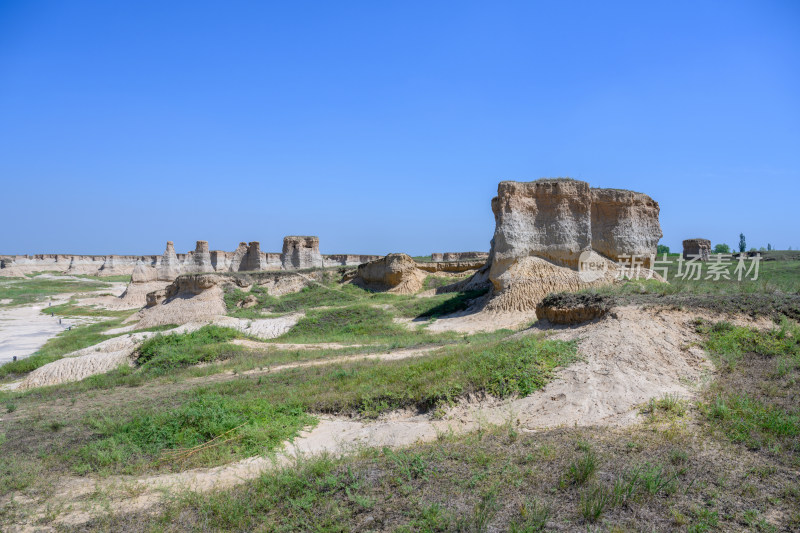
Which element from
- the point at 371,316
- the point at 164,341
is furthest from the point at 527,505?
the point at 371,316

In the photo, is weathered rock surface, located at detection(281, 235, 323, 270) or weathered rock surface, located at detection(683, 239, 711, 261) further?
weathered rock surface, located at detection(683, 239, 711, 261)

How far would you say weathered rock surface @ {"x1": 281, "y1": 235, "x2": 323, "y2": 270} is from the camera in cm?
3988

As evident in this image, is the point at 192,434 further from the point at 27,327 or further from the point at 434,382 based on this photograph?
the point at 27,327

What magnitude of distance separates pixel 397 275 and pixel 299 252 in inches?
543

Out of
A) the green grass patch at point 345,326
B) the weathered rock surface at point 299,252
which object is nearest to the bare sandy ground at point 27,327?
the green grass patch at point 345,326

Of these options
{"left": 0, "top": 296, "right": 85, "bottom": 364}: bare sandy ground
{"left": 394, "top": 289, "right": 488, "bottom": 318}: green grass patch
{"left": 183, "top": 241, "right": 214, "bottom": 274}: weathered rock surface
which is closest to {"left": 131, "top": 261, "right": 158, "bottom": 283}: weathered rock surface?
{"left": 183, "top": 241, "right": 214, "bottom": 274}: weathered rock surface

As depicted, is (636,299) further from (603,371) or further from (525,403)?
(525,403)

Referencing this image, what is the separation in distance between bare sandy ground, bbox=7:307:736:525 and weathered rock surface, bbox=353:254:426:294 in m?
21.1

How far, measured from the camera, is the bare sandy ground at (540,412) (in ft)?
15.8

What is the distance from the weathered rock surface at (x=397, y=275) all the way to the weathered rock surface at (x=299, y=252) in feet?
36.0

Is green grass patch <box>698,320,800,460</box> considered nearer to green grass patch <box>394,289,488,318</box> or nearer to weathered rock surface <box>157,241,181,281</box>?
green grass patch <box>394,289,488,318</box>

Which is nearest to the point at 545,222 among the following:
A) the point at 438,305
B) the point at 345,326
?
the point at 438,305

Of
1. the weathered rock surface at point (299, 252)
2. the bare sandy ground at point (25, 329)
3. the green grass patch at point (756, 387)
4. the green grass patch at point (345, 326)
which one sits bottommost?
the bare sandy ground at point (25, 329)

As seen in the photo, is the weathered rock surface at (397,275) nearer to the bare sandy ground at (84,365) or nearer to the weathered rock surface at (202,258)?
the bare sandy ground at (84,365)
